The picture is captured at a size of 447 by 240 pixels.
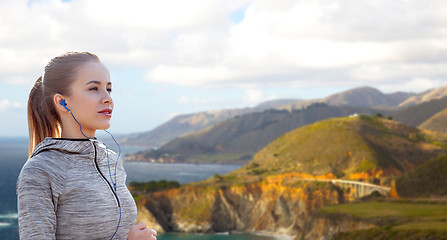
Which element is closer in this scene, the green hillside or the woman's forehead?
the woman's forehead

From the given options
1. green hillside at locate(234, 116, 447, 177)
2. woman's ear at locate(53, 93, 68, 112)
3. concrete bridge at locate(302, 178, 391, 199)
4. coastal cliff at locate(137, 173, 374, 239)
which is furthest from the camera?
green hillside at locate(234, 116, 447, 177)

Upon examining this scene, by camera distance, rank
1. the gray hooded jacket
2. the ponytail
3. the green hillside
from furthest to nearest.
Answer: the green hillside
the ponytail
the gray hooded jacket

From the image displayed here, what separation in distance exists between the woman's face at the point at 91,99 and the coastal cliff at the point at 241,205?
95.3 meters

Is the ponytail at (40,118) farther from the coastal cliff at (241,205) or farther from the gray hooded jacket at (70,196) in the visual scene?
the coastal cliff at (241,205)

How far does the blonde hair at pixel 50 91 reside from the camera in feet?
11.9

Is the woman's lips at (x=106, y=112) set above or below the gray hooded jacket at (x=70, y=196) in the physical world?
above

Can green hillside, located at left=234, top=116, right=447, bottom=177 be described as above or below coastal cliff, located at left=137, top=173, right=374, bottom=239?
above

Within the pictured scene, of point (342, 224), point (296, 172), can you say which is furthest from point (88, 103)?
point (296, 172)

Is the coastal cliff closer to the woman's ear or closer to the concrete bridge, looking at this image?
the concrete bridge

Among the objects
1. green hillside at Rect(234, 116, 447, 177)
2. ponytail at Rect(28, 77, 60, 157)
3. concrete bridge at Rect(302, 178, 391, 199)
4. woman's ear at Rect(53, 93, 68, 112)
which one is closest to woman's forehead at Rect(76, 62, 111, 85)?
woman's ear at Rect(53, 93, 68, 112)

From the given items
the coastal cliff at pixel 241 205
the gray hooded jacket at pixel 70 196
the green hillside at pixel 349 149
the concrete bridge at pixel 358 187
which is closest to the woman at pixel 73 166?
the gray hooded jacket at pixel 70 196

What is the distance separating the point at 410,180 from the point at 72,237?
308 ft

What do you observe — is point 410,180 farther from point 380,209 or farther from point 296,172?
point 296,172

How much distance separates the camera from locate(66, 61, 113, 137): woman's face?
3.62m
